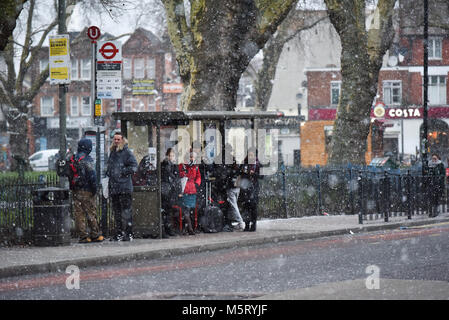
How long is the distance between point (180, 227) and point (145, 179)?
4.12 feet

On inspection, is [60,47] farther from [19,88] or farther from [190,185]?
[19,88]

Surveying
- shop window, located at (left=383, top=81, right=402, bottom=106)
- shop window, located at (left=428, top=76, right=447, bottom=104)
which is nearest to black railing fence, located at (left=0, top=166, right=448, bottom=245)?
shop window, located at (left=383, top=81, right=402, bottom=106)

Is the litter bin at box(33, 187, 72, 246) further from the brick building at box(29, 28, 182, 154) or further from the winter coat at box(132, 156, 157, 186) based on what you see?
the brick building at box(29, 28, 182, 154)

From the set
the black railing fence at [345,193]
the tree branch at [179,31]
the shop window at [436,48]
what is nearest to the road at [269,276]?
the black railing fence at [345,193]

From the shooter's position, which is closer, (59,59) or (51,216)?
(51,216)

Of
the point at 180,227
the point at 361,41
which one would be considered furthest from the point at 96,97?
the point at 361,41

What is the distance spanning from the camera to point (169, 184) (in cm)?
1659

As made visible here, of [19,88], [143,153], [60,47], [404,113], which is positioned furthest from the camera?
[404,113]

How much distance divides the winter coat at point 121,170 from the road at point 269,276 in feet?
6.98

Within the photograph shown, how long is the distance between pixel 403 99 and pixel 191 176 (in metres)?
45.8

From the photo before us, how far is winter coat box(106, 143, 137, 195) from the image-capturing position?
1563 cm

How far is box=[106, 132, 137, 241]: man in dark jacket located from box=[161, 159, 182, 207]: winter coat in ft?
2.99

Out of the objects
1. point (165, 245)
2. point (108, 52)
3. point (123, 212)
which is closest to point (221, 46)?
point (108, 52)

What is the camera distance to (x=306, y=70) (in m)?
63.6
